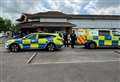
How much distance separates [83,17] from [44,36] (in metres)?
29.3

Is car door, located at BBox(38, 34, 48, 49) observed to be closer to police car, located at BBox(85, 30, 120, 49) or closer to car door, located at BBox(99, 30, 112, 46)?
police car, located at BBox(85, 30, 120, 49)

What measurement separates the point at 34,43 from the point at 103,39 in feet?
20.3

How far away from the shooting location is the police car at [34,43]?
1683cm

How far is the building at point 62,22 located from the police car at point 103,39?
19.8 metres

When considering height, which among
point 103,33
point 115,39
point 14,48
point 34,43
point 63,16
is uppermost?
point 63,16

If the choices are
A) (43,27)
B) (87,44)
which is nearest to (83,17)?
(43,27)

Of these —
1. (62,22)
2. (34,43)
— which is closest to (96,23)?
(62,22)

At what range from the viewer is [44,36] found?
17.4 m

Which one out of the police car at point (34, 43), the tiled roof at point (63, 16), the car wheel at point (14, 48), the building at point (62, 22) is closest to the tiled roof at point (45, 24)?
the building at point (62, 22)

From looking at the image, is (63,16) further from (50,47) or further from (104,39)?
(50,47)

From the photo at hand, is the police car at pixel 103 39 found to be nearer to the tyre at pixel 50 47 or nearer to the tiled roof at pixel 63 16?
the tyre at pixel 50 47

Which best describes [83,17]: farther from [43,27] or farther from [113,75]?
[113,75]

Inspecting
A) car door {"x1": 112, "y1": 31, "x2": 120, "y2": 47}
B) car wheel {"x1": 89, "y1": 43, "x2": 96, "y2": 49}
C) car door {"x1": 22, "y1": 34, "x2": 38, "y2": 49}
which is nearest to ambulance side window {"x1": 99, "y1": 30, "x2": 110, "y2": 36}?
car door {"x1": 112, "y1": 31, "x2": 120, "y2": 47}

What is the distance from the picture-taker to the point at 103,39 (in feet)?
60.6
